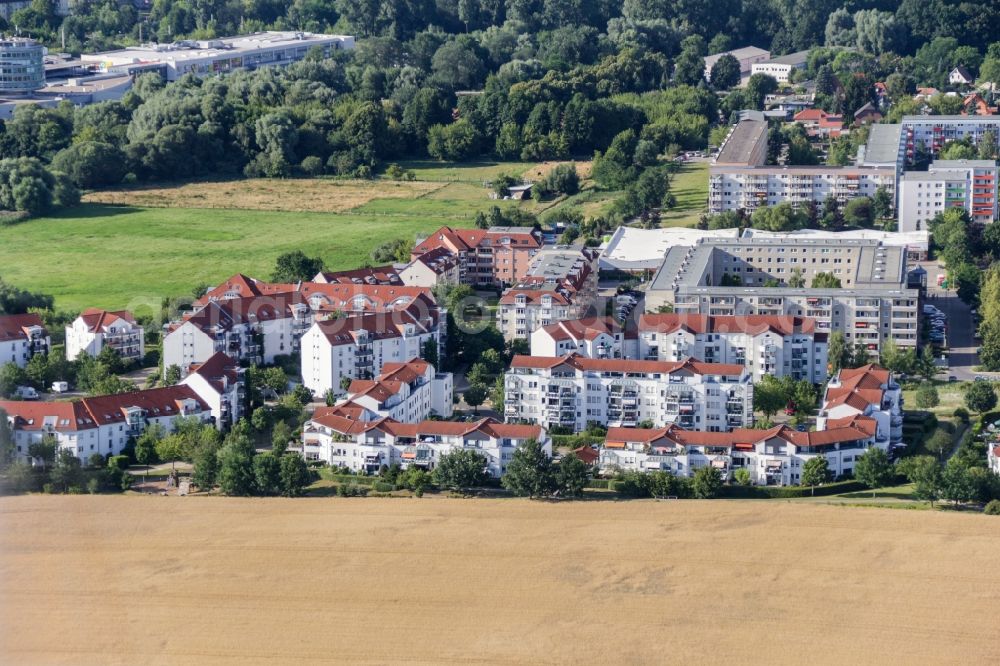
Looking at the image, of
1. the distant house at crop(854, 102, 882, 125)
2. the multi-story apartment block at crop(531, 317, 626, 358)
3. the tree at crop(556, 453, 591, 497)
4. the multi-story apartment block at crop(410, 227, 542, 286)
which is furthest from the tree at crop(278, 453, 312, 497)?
the distant house at crop(854, 102, 882, 125)

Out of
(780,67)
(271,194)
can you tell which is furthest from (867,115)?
(271,194)

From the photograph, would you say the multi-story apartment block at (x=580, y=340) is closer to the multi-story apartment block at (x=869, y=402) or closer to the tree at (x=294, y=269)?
the multi-story apartment block at (x=869, y=402)

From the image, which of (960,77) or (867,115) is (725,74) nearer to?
(960,77)

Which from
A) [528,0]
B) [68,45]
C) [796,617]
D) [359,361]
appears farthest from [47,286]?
[528,0]

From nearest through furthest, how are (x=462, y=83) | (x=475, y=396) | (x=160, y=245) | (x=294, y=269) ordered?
(x=475, y=396) < (x=294, y=269) < (x=160, y=245) < (x=462, y=83)

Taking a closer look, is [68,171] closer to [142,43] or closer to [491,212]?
[491,212]

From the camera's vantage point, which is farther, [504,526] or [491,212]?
[491,212]
